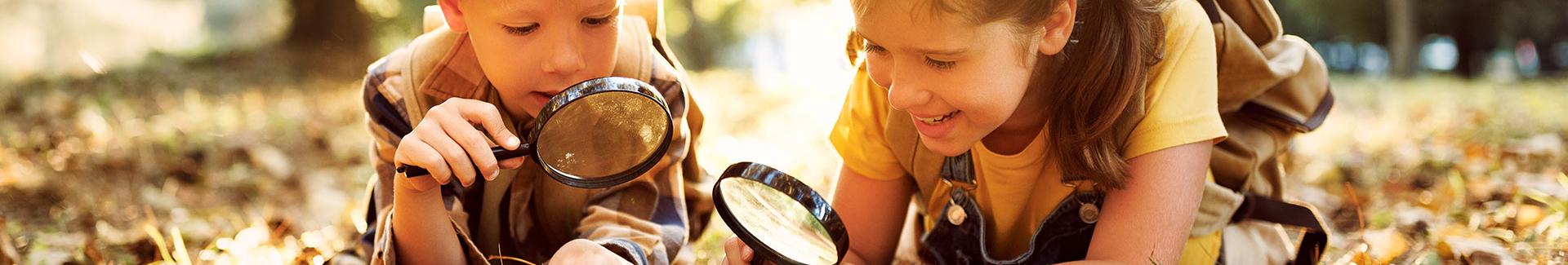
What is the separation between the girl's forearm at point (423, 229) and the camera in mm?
2613

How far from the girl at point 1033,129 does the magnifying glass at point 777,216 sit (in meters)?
0.13

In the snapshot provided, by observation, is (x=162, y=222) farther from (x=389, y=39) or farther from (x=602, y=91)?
(x=389, y=39)

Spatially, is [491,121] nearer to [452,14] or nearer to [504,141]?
[504,141]

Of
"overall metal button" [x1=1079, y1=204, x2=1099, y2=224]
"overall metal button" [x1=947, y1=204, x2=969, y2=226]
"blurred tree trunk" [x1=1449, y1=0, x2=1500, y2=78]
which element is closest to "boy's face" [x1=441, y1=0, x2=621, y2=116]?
"overall metal button" [x1=947, y1=204, x2=969, y2=226]

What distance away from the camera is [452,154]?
7.36 feet

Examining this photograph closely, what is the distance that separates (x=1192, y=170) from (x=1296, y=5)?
1160 inches

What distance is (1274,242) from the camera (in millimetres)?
3359

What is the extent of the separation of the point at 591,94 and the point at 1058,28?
37.8 inches

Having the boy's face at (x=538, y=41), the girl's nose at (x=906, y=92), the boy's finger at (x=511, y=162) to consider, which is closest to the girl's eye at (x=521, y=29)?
the boy's face at (x=538, y=41)

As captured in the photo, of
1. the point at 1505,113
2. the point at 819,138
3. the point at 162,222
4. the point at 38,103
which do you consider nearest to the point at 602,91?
the point at 162,222

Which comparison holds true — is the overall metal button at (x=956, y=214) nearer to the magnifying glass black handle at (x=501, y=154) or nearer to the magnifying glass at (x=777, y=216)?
the magnifying glass at (x=777, y=216)

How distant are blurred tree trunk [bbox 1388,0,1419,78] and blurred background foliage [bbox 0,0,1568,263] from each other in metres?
1.77

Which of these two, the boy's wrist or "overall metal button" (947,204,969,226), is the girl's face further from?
the boy's wrist

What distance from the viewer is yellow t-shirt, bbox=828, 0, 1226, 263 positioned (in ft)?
8.34
